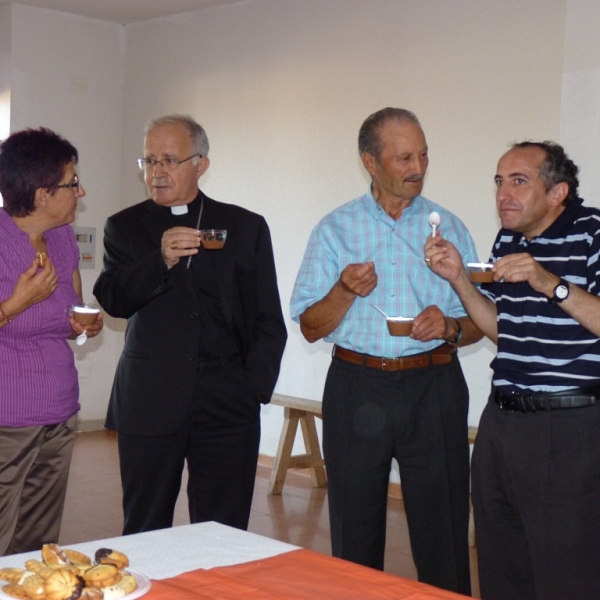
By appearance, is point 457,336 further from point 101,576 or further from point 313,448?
point 313,448

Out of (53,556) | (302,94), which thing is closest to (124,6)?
(302,94)

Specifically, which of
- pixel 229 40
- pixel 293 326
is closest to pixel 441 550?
pixel 293 326

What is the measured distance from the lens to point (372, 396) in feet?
10.2

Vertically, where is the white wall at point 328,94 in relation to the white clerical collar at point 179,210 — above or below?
above

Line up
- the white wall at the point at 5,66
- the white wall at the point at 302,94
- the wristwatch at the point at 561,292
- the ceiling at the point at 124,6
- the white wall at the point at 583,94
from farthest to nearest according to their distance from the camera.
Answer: the white wall at the point at 5,66 < the ceiling at the point at 124,6 < the white wall at the point at 302,94 < the white wall at the point at 583,94 < the wristwatch at the point at 561,292

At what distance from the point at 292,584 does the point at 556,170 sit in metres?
1.64

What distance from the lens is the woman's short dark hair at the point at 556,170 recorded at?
2.82m

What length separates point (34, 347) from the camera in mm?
2984

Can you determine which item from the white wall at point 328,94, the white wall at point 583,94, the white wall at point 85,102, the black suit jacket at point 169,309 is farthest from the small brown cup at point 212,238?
the white wall at point 85,102

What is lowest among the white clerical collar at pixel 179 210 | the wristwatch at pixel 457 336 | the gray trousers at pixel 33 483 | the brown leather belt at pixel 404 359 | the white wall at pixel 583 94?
the gray trousers at pixel 33 483

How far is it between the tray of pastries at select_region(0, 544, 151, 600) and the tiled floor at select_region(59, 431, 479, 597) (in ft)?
9.21

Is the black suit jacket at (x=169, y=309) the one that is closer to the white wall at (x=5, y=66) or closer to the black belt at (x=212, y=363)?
the black belt at (x=212, y=363)

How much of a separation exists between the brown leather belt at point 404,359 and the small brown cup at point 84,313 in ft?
2.79

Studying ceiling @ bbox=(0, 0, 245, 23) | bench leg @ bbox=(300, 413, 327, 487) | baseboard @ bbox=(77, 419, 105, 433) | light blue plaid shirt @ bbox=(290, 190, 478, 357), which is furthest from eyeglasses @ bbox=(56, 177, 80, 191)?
baseboard @ bbox=(77, 419, 105, 433)
